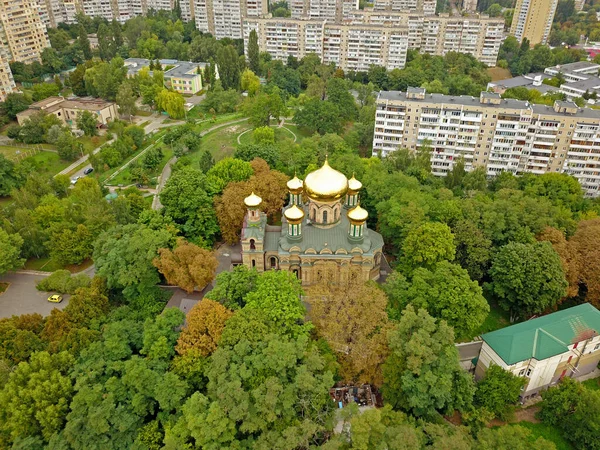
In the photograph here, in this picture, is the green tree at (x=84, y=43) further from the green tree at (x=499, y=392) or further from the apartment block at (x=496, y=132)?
the green tree at (x=499, y=392)

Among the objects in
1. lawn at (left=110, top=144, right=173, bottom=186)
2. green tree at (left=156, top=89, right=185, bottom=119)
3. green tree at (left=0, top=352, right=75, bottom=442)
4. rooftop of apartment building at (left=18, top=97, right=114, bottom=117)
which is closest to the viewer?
green tree at (left=0, top=352, right=75, bottom=442)

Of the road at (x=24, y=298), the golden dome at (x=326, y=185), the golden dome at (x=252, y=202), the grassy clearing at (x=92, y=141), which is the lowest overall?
the road at (x=24, y=298)

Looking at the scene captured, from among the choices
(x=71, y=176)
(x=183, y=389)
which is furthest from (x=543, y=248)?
(x=71, y=176)

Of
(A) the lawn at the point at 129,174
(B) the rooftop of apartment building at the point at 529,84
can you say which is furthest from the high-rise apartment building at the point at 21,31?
(B) the rooftop of apartment building at the point at 529,84

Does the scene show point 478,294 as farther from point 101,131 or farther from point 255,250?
point 101,131

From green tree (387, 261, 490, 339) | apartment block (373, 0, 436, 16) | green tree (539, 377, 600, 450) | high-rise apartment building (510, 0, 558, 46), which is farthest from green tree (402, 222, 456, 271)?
Answer: high-rise apartment building (510, 0, 558, 46)

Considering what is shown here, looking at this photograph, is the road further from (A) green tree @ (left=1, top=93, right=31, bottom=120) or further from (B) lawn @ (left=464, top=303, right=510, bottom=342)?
(A) green tree @ (left=1, top=93, right=31, bottom=120)
